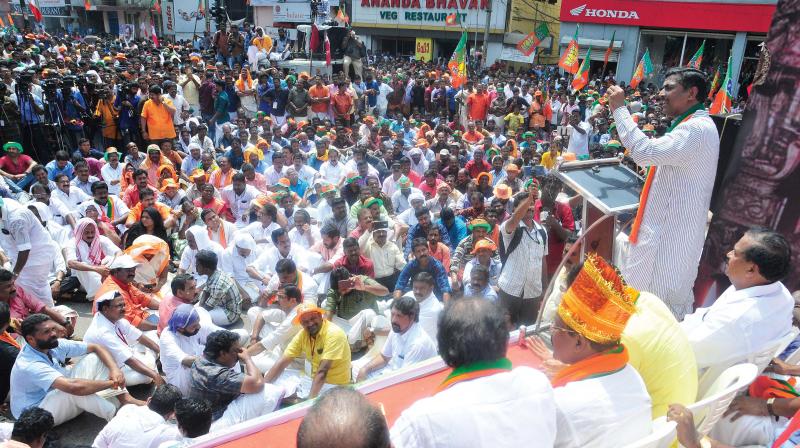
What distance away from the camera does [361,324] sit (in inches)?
196

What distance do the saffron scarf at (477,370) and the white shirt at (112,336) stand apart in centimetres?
328

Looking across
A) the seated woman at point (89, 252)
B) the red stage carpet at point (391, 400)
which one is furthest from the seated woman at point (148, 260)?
the red stage carpet at point (391, 400)

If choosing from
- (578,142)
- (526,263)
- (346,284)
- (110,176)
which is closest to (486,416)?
(526,263)

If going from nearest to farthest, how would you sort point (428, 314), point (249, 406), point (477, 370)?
→ point (477, 370)
point (249, 406)
point (428, 314)

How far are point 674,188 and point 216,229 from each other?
4.91m

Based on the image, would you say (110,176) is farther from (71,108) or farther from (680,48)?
(680,48)

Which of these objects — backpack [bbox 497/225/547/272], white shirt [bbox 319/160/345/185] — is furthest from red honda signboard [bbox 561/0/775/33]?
backpack [bbox 497/225/547/272]

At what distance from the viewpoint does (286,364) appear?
396 cm

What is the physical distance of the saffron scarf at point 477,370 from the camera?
1678 millimetres

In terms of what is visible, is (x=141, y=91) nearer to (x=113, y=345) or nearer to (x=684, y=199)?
(x=113, y=345)

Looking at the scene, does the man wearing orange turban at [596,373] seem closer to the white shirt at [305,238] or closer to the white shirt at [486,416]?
the white shirt at [486,416]

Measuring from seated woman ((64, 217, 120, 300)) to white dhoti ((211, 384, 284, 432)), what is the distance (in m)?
2.95

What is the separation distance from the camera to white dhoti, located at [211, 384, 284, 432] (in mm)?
3529

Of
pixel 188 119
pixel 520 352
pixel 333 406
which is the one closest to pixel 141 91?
pixel 188 119
